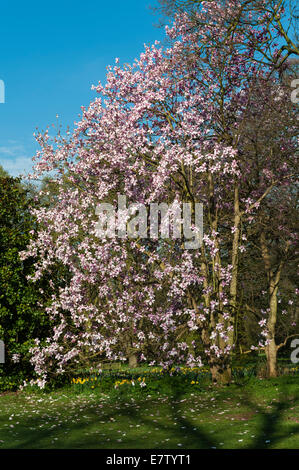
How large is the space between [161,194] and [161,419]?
635 cm

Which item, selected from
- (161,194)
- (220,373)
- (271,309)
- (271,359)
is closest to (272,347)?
(271,359)

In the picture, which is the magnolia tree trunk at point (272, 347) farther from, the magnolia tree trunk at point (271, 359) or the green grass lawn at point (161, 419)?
the green grass lawn at point (161, 419)

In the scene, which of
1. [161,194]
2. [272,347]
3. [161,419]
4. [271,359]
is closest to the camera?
[161,419]

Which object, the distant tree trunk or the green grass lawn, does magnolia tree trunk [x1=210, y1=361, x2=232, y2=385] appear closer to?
the green grass lawn

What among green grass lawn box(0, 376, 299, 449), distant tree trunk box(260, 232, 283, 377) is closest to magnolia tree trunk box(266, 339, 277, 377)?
distant tree trunk box(260, 232, 283, 377)

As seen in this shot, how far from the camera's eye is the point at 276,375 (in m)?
16.2

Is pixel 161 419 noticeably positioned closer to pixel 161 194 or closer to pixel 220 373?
pixel 220 373

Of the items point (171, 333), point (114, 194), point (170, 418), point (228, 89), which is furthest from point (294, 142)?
point (170, 418)

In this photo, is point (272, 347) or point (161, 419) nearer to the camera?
point (161, 419)

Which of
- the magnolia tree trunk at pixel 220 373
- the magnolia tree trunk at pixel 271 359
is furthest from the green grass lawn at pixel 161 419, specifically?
the magnolia tree trunk at pixel 271 359

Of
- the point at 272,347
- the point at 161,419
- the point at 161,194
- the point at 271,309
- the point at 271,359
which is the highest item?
the point at 161,194

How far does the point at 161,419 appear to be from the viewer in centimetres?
1091

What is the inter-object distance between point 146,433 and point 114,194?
24.6 feet

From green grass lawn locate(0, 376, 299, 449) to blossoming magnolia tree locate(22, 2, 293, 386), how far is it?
3.73ft
